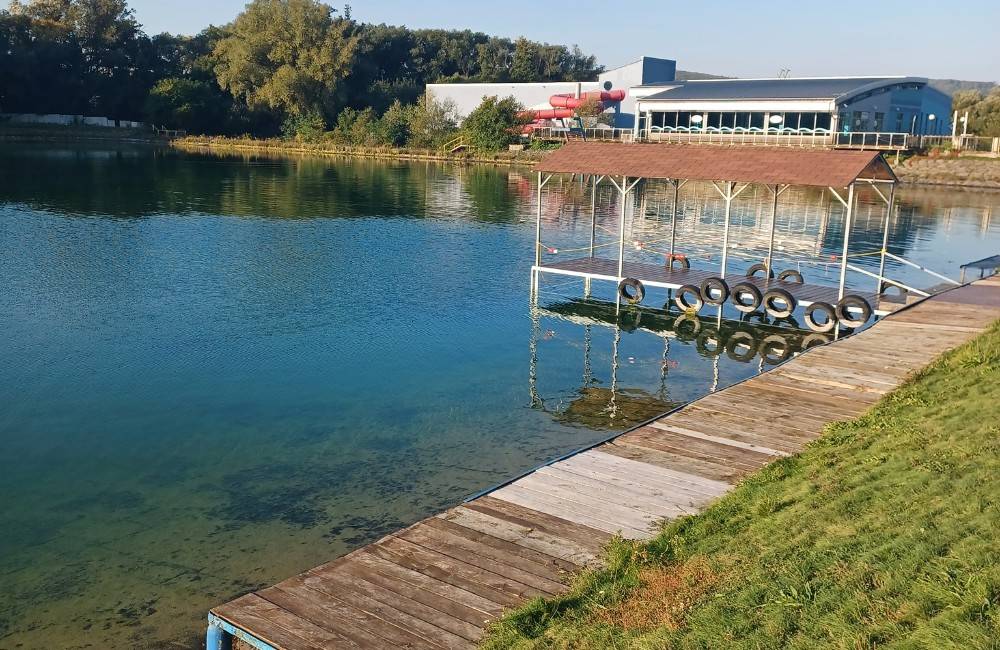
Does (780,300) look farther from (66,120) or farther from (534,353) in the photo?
(66,120)

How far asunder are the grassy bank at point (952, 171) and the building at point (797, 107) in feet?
14.9

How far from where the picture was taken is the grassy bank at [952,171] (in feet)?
252

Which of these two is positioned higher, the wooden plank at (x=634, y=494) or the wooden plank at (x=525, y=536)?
the wooden plank at (x=634, y=494)

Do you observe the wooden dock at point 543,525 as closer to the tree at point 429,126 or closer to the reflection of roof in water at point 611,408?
the reflection of roof in water at point 611,408

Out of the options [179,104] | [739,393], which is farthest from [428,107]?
[739,393]

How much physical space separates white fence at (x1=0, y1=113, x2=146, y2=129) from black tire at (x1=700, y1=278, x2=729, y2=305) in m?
107

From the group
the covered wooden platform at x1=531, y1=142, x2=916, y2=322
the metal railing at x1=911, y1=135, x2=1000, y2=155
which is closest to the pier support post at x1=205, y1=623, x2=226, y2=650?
Answer: the covered wooden platform at x1=531, y1=142, x2=916, y2=322

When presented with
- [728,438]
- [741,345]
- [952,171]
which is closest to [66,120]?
[952,171]

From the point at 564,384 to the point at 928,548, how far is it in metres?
13.4

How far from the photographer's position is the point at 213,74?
392 ft

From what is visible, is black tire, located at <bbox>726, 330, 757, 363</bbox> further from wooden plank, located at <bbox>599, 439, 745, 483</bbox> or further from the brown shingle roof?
wooden plank, located at <bbox>599, 439, 745, 483</bbox>

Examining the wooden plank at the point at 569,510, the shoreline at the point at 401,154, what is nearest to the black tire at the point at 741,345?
the wooden plank at the point at 569,510

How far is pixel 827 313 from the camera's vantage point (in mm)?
26109

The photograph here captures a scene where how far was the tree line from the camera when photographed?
111 m
